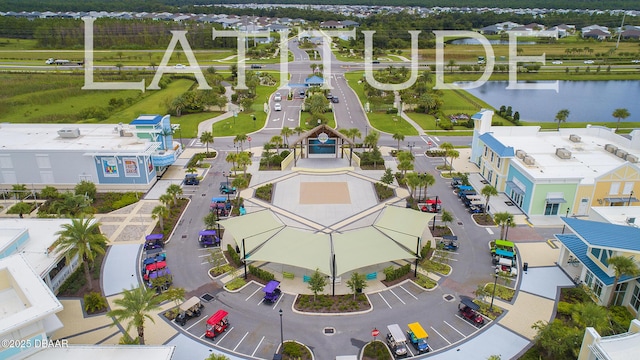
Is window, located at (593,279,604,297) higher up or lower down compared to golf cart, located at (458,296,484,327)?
higher up

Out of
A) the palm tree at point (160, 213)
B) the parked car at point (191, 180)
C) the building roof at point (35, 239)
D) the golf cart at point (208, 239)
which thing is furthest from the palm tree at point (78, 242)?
the parked car at point (191, 180)

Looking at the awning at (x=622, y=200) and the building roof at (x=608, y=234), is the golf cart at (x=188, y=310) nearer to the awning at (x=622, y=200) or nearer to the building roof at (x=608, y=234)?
the building roof at (x=608, y=234)

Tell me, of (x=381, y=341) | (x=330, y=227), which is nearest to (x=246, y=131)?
(x=330, y=227)

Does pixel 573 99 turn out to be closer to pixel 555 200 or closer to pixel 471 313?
pixel 555 200

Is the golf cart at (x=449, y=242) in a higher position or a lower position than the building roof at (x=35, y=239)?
lower

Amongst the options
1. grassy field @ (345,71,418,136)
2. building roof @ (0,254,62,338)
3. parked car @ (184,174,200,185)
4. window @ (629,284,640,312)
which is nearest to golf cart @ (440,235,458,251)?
window @ (629,284,640,312)

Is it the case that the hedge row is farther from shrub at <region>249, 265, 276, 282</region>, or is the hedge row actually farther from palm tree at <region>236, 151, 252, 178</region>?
palm tree at <region>236, 151, 252, 178</region>

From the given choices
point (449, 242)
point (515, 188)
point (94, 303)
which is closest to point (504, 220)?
point (449, 242)
